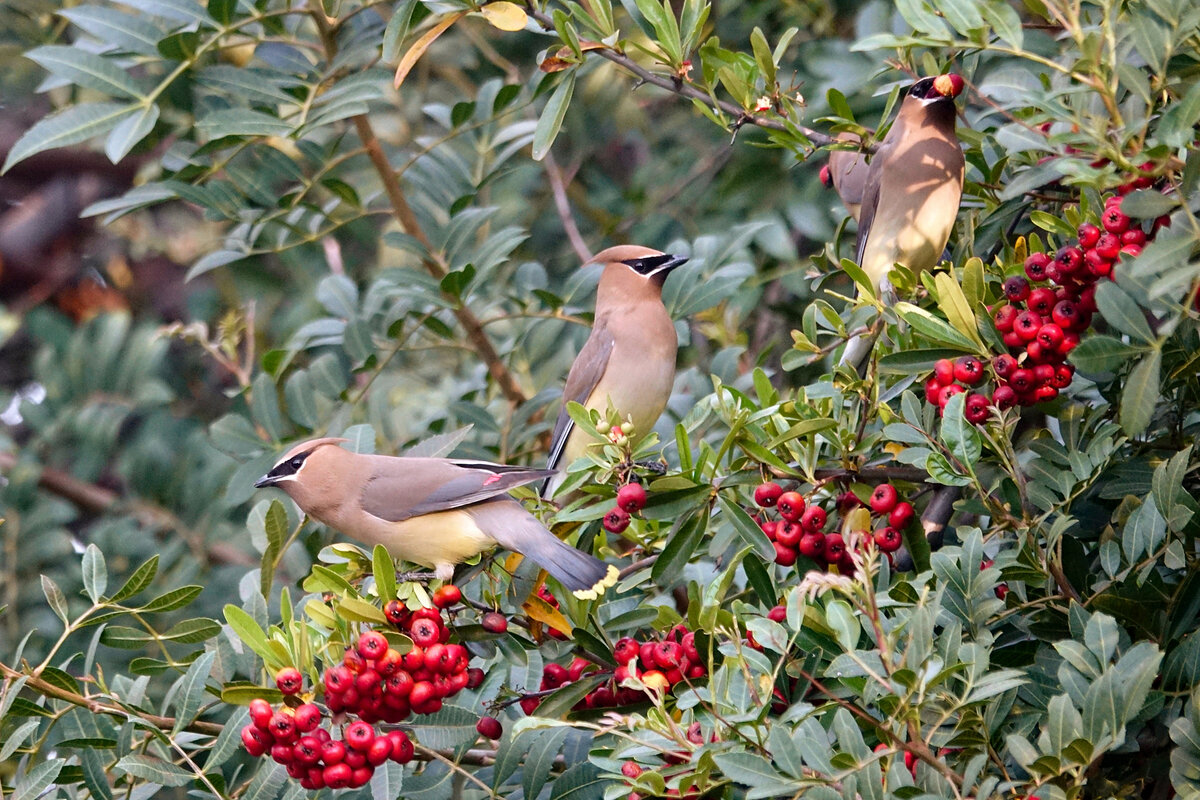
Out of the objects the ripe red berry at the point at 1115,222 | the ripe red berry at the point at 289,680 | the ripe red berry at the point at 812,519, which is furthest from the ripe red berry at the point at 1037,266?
the ripe red berry at the point at 289,680

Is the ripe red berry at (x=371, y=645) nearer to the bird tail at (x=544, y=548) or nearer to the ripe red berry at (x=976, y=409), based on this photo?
the bird tail at (x=544, y=548)

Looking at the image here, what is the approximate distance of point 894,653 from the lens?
1812 millimetres

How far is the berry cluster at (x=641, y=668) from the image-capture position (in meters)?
2.14

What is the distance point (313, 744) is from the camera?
216cm

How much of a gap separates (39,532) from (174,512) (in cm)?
44

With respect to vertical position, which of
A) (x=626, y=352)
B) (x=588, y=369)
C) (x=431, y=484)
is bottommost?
(x=588, y=369)

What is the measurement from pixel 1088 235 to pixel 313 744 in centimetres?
150

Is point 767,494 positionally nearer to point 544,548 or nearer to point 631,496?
point 631,496

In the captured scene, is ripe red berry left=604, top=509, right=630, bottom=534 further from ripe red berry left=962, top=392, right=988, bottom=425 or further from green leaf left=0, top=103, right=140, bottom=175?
green leaf left=0, top=103, right=140, bottom=175

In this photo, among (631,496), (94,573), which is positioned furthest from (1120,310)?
(94,573)

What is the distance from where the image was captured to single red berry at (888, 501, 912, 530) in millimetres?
2174

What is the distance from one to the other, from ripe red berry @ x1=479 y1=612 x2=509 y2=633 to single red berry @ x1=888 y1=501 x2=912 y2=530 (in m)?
0.71

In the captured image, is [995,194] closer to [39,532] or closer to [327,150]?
[327,150]

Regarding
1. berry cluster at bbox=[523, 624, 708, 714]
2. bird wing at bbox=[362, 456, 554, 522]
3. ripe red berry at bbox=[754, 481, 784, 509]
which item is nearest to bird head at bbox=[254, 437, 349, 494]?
bird wing at bbox=[362, 456, 554, 522]
